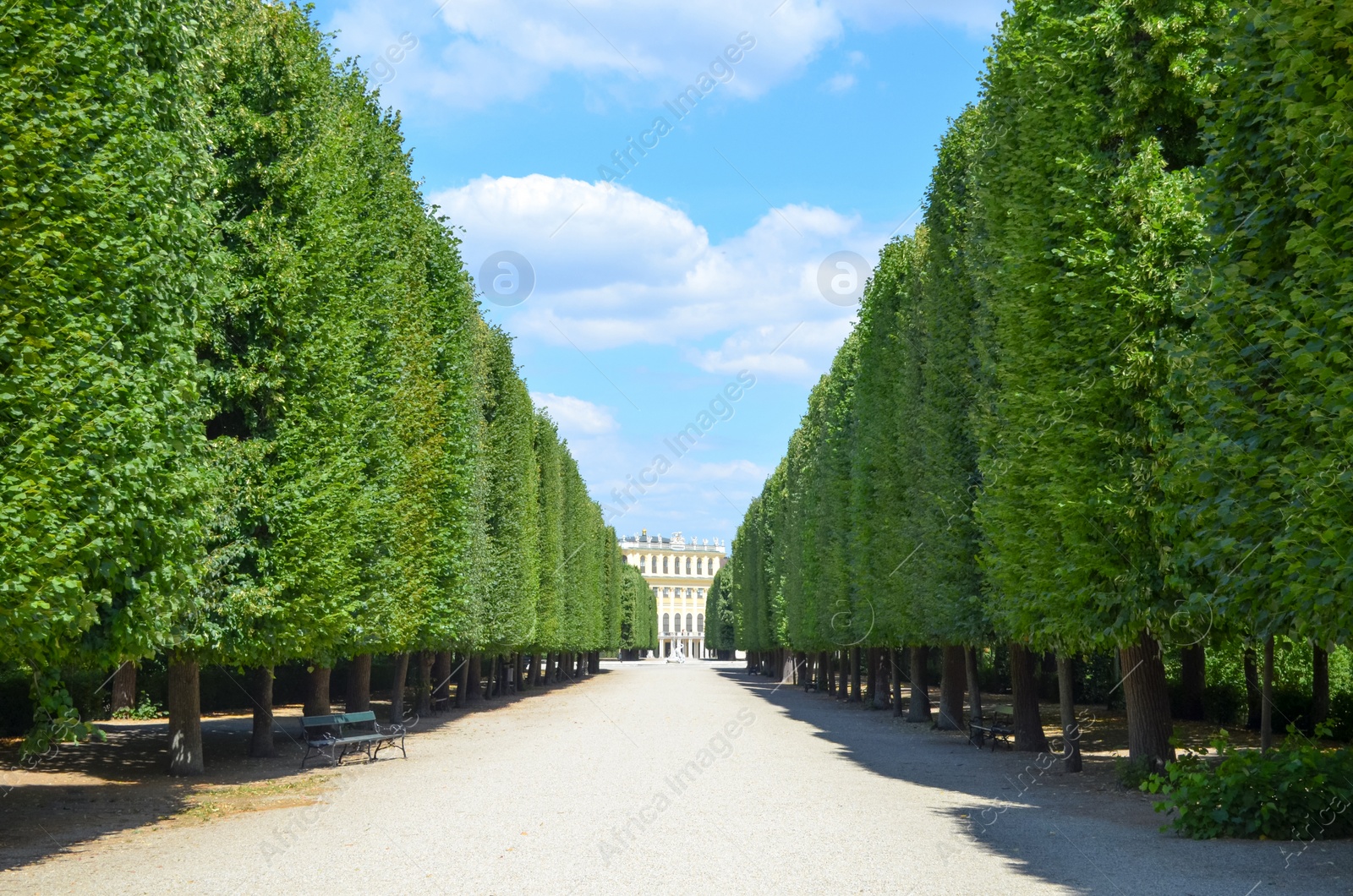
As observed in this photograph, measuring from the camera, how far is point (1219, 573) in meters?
10.9

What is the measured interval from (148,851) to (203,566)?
15.8 feet

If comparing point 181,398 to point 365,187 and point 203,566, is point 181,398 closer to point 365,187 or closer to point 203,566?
point 203,566

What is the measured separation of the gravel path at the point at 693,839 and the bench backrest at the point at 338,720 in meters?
0.99

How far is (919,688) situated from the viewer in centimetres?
3378

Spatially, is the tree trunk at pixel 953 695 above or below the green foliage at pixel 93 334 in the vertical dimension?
below

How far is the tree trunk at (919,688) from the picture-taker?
33.6 m

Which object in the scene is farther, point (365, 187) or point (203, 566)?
point (365, 187)

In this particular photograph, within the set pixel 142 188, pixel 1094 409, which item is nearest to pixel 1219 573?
pixel 1094 409

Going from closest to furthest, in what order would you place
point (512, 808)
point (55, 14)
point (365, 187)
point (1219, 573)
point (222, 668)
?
point (1219, 573) < point (55, 14) < point (512, 808) < point (365, 187) < point (222, 668)

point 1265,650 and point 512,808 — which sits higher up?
point 1265,650

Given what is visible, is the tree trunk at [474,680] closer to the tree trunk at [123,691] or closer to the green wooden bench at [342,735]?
the tree trunk at [123,691]

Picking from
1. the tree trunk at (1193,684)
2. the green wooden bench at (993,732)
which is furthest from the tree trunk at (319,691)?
the tree trunk at (1193,684)

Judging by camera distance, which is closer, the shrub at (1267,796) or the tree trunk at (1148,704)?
the shrub at (1267,796)

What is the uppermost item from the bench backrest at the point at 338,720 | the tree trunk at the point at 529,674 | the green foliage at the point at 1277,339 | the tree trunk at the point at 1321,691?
the green foliage at the point at 1277,339
